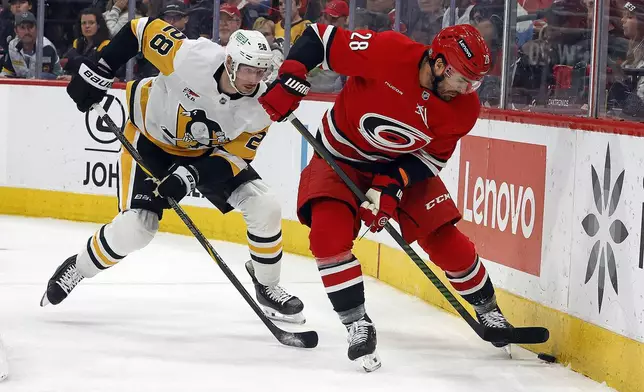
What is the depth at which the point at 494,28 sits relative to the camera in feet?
14.2

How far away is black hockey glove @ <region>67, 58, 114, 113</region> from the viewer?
3.86 metres

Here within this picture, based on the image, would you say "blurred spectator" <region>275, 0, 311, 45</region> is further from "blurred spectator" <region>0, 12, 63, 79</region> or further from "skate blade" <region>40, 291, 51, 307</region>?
"skate blade" <region>40, 291, 51, 307</region>

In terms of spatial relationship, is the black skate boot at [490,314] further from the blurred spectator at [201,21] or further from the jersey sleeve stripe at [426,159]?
the blurred spectator at [201,21]

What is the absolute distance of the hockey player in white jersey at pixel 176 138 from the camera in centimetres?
381

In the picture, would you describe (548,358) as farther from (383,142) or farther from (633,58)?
(633,58)

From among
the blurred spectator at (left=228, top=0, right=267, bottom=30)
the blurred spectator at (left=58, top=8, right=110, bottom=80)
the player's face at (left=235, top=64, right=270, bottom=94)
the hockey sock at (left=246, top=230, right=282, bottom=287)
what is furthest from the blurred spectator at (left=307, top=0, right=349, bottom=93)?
the player's face at (left=235, top=64, right=270, bottom=94)

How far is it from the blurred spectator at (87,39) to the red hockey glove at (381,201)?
365 cm

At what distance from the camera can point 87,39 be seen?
6.76m

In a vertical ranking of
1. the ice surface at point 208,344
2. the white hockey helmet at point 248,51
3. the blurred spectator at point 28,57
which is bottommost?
the ice surface at point 208,344

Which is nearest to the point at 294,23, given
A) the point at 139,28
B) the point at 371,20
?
the point at 371,20

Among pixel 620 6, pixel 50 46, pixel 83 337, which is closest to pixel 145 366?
pixel 83 337

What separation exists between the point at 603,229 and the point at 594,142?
0.93 feet

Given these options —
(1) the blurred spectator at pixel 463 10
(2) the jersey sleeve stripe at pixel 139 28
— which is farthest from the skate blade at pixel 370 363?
(1) the blurred spectator at pixel 463 10

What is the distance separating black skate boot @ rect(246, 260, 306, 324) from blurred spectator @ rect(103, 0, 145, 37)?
2901mm
